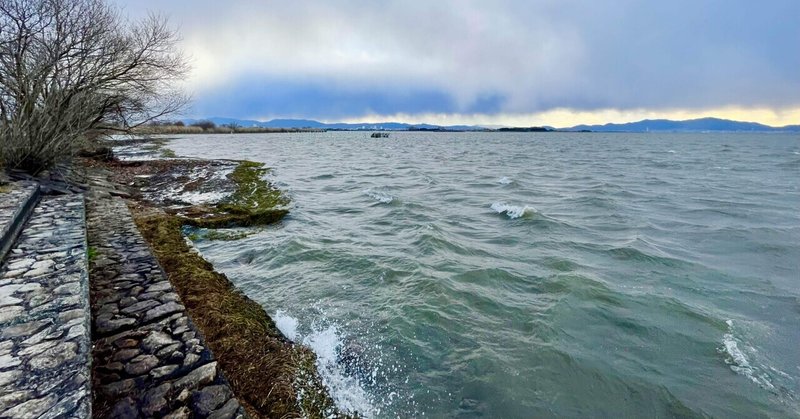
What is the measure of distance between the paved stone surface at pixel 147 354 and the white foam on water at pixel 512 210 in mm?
10106

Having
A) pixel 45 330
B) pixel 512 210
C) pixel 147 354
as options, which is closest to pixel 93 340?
pixel 45 330

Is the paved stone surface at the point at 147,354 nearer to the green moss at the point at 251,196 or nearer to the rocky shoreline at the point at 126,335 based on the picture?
the rocky shoreline at the point at 126,335

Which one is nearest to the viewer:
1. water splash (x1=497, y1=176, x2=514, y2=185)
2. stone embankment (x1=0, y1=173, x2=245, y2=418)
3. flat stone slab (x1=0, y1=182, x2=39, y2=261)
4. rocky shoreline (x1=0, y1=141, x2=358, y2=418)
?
stone embankment (x1=0, y1=173, x2=245, y2=418)

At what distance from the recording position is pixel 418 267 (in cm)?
805

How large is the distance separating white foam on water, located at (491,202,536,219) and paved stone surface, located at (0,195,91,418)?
10.9 metres

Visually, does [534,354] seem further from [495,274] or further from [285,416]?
[285,416]

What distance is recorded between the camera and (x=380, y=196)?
52.7 ft

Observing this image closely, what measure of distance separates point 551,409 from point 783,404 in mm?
2512

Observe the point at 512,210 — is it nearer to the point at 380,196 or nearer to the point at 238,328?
the point at 380,196

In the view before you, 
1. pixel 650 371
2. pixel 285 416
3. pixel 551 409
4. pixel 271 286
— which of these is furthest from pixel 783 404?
pixel 271 286

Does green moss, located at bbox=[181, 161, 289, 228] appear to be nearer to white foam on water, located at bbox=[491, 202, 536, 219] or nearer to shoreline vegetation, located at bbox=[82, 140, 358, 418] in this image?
shoreline vegetation, located at bbox=[82, 140, 358, 418]

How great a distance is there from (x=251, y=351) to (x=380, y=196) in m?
12.0

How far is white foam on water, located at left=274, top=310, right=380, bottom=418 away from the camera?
13.2 ft

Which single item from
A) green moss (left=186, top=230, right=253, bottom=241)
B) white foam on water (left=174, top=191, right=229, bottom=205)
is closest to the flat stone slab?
green moss (left=186, top=230, right=253, bottom=241)
